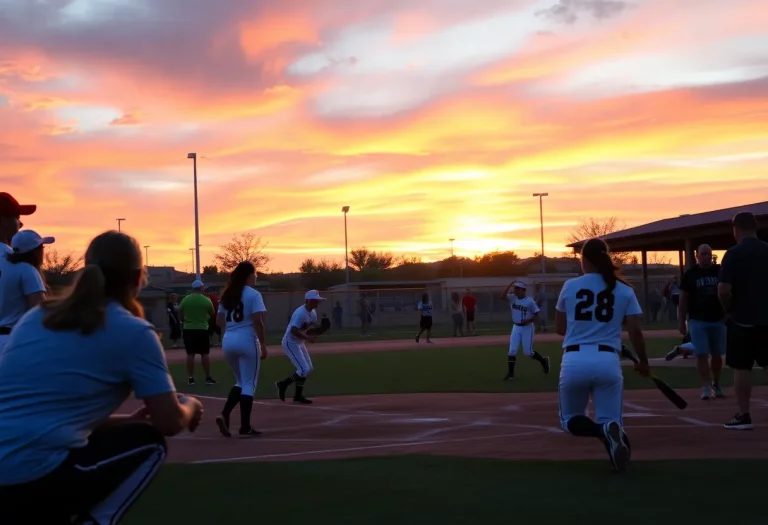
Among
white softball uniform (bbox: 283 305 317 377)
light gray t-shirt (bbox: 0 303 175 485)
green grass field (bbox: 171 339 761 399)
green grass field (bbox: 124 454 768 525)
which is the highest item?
light gray t-shirt (bbox: 0 303 175 485)

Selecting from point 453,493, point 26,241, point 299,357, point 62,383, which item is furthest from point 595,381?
point 299,357

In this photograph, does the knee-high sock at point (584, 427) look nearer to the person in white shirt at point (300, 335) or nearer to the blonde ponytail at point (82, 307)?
the blonde ponytail at point (82, 307)

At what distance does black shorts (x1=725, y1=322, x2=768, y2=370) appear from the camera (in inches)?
413

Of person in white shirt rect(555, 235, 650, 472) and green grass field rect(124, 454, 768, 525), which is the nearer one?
green grass field rect(124, 454, 768, 525)

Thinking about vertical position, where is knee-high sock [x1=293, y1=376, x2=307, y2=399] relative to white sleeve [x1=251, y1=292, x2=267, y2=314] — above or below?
below

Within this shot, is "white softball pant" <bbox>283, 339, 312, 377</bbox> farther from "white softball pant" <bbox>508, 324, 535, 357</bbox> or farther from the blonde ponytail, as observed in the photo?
the blonde ponytail

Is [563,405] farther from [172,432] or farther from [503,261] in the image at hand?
[503,261]

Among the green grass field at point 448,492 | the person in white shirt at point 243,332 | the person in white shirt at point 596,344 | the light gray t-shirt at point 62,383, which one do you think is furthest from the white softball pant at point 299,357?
the light gray t-shirt at point 62,383

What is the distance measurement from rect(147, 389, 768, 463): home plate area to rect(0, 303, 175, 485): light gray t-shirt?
5952 mm

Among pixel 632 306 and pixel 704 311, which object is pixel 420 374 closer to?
pixel 704 311

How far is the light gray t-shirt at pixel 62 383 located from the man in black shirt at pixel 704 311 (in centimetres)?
1114

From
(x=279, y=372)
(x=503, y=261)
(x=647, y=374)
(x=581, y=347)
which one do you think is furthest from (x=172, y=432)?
(x=503, y=261)

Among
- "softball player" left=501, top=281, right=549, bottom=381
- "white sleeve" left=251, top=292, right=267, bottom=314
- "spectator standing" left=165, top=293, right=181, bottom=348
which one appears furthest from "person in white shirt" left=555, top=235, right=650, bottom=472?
"spectator standing" left=165, top=293, right=181, bottom=348

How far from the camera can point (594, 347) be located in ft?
27.6
